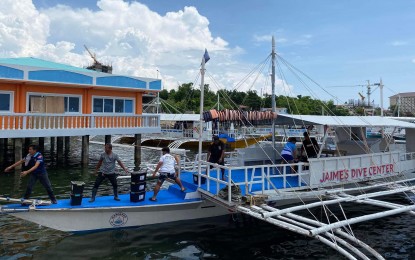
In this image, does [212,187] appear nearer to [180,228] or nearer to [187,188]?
[187,188]

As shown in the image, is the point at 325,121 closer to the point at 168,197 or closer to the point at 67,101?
the point at 168,197

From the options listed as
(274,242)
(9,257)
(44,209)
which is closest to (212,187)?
(274,242)

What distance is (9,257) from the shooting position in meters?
8.70

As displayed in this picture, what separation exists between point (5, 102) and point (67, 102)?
3.62 meters

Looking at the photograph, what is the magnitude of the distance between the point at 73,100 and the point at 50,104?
1.54m

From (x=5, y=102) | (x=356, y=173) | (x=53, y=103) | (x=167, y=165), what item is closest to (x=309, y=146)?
(x=356, y=173)

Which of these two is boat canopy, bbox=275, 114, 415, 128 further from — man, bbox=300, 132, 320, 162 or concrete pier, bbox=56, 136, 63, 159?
concrete pier, bbox=56, 136, 63, 159

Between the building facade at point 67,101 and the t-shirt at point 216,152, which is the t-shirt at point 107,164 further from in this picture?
the building facade at point 67,101

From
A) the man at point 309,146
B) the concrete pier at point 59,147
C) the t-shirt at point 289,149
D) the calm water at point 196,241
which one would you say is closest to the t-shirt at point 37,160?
the calm water at point 196,241

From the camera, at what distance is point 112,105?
2452cm

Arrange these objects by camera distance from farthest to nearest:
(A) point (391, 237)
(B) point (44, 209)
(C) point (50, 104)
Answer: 1. (C) point (50, 104)
2. (A) point (391, 237)
3. (B) point (44, 209)

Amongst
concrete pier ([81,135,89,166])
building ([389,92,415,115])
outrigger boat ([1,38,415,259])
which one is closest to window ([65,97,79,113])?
concrete pier ([81,135,89,166])

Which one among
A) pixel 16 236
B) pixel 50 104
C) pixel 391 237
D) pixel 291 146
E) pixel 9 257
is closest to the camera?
pixel 9 257

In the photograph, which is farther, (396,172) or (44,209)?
(396,172)
